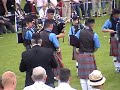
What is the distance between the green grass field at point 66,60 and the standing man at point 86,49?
0.78 metres

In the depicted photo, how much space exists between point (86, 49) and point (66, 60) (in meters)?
4.03

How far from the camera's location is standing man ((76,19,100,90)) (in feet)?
35.1

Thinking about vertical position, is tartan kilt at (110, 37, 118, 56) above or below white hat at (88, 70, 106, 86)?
below

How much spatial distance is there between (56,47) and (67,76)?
3.43 m

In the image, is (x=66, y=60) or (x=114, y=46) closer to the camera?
(x=114, y=46)

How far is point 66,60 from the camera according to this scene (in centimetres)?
1480

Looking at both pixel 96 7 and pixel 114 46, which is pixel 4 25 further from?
pixel 114 46

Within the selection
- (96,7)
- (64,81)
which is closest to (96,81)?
(64,81)

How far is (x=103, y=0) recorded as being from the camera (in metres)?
24.4

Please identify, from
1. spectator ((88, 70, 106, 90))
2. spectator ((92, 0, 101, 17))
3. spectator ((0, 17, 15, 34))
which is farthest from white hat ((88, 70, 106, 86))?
spectator ((92, 0, 101, 17))

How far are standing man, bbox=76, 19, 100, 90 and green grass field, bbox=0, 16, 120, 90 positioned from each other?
78 cm

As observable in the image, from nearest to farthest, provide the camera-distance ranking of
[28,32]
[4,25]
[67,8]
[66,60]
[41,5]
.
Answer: [28,32]
[66,60]
[4,25]
[41,5]
[67,8]

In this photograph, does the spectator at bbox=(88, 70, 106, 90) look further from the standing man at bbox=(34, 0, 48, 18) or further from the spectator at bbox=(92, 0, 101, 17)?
the spectator at bbox=(92, 0, 101, 17)

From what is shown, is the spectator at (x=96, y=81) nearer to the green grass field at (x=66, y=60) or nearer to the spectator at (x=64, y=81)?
the spectator at (x=64, y=81)
